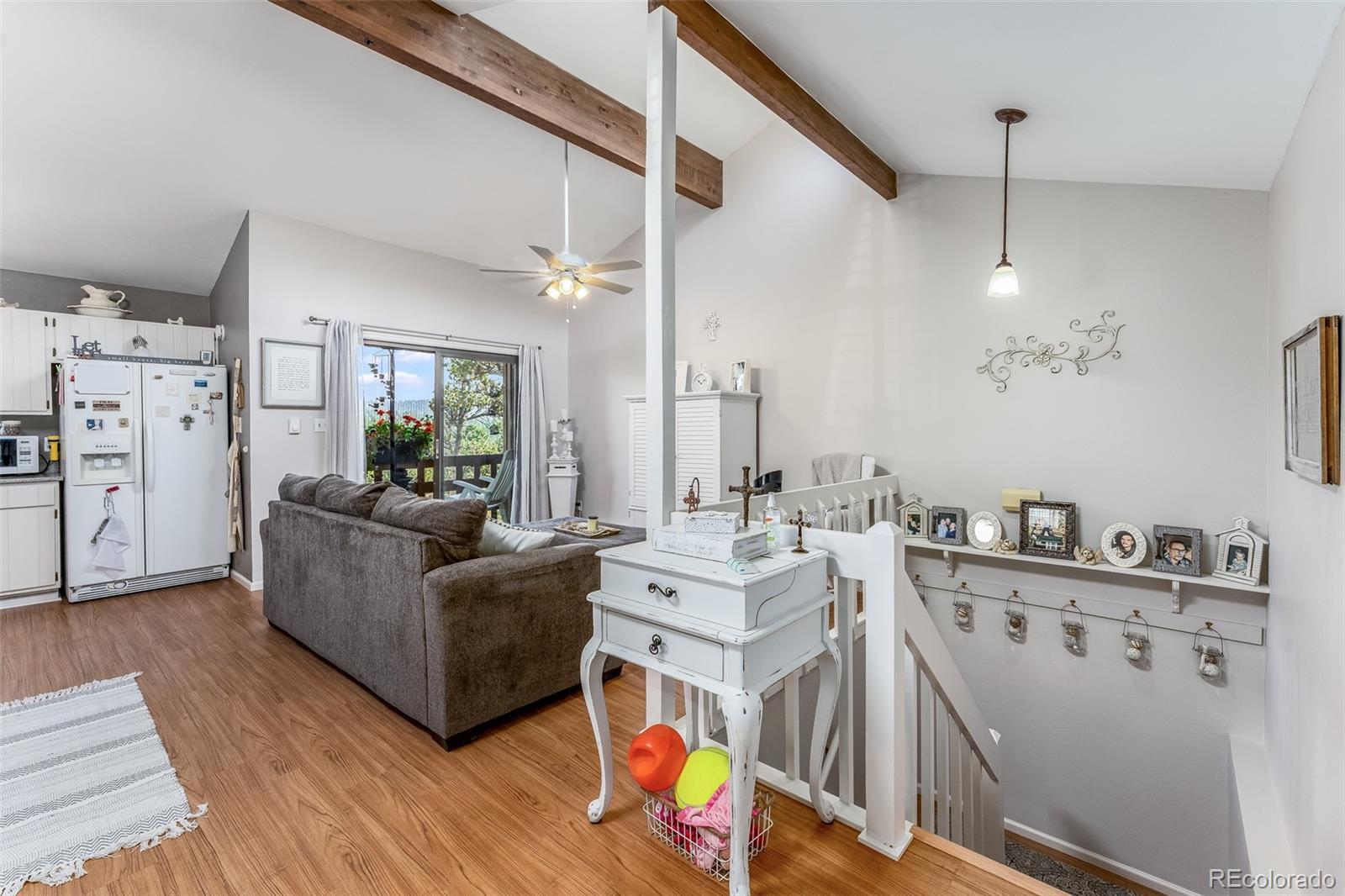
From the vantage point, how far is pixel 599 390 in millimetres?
6281

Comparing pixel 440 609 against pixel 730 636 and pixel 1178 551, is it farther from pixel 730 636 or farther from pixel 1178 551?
pixel 1178 551

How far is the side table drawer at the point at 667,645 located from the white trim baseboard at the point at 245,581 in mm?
4049

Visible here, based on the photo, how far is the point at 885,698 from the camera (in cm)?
175

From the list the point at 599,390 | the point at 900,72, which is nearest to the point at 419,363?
the point at 599,390

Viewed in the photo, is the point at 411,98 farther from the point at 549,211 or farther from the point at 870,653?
the point at 870,653

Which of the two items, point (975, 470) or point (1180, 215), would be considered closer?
point (1180, 215)

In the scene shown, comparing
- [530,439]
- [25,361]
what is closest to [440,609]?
[530,439]

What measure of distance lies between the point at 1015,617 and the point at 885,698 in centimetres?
216

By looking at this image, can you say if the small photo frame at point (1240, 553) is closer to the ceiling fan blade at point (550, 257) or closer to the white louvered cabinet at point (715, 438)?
the white louvered cabinet at point (715, 438)

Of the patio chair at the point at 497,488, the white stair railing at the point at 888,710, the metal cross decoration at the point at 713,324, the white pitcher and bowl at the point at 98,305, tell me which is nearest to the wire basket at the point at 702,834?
the white stair railing at the point at 888,710

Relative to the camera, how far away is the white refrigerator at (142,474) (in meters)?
4.25

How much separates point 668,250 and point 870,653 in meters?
1.50

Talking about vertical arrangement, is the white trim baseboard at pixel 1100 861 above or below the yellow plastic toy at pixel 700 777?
below

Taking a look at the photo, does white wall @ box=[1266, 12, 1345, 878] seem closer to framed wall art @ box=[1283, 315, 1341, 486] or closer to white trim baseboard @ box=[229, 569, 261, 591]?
framed wall art @ box=[1283, 315, 1341, 486]
